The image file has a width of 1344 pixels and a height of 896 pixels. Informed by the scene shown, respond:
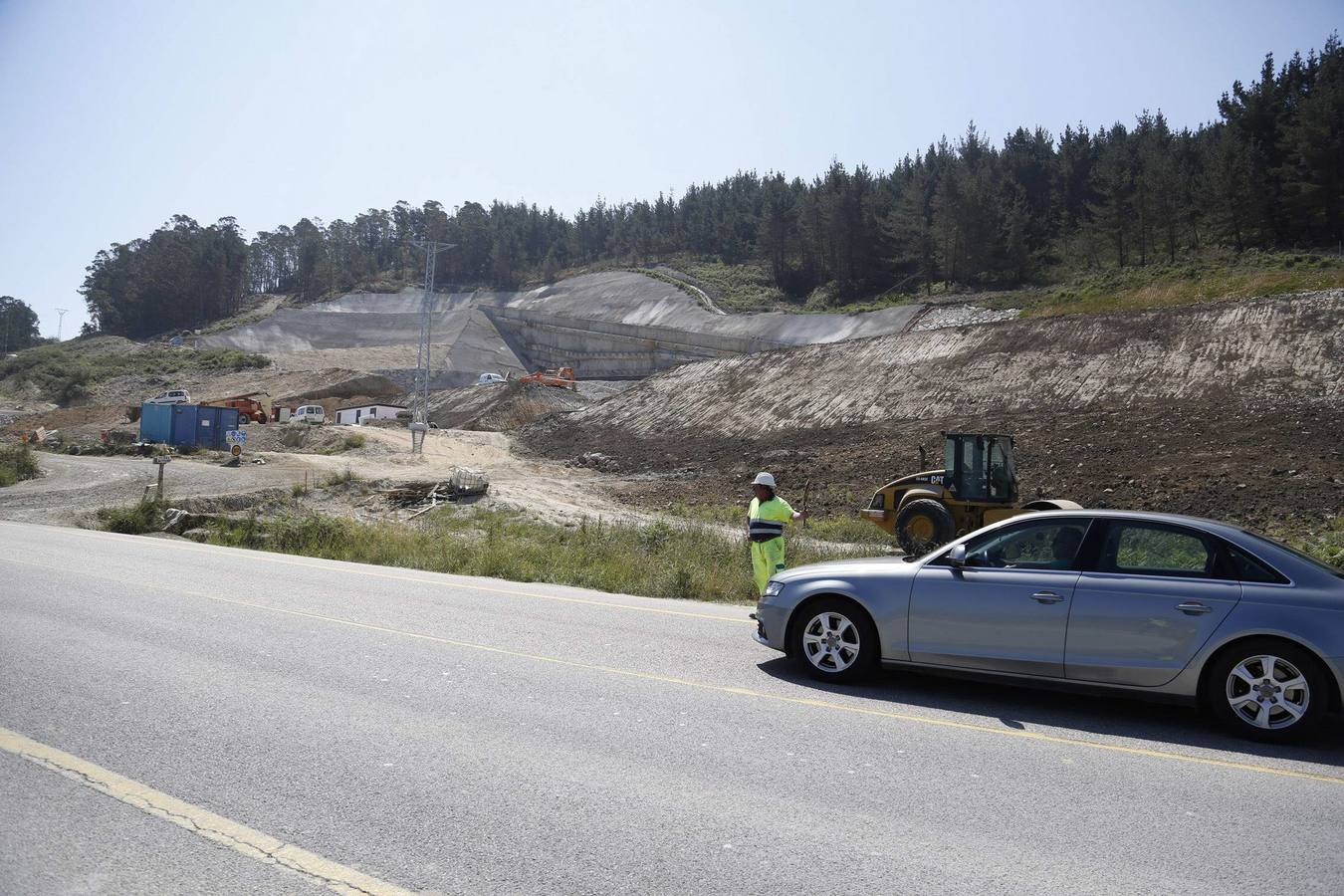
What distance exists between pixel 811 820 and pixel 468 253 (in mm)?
151090

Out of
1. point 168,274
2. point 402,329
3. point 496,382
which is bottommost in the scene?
point 496,382

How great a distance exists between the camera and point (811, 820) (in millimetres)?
4781

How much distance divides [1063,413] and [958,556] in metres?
28.2

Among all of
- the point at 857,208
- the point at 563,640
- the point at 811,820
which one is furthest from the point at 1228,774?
the point at 857,208

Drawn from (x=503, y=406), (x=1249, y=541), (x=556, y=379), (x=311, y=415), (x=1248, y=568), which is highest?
(x=556, y=379)

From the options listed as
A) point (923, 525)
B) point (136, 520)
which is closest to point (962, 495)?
point (923, 525)

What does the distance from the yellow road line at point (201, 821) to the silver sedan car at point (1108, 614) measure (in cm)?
445

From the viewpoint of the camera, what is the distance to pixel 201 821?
4.63 metres

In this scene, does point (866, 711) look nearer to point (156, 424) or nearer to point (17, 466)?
point (17, 466)

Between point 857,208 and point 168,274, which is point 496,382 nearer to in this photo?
point 857,208

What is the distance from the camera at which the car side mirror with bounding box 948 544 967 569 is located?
732 cm

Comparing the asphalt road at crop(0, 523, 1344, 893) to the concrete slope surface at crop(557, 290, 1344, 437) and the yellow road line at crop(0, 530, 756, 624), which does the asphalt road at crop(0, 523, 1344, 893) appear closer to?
the yellow road line at crop(0, 530, 756, 624)

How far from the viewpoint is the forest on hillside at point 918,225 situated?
198 ft

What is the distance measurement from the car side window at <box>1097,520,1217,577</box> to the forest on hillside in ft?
193
